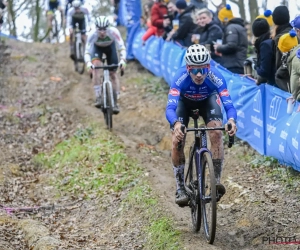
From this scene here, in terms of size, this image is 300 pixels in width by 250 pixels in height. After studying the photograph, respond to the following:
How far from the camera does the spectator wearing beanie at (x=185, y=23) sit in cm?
1309

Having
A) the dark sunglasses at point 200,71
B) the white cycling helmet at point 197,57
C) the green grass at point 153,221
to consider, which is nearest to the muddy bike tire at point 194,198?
the green grass at point 153,221

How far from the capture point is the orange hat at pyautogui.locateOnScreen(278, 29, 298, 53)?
7723 mm

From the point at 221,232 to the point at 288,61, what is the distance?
104 inches

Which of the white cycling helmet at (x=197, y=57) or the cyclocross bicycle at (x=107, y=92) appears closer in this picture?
the white cycling helmet at (x=197, y=57)

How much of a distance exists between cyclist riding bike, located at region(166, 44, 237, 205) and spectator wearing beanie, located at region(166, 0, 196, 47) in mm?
6553

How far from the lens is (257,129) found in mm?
9328

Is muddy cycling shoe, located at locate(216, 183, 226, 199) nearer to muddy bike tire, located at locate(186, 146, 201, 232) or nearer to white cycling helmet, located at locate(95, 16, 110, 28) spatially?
muddy bike tire, located at locate(186, 146, 201, 232)

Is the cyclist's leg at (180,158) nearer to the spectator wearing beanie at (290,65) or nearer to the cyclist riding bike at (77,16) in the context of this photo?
the spectator wearing beanie at (290,65)

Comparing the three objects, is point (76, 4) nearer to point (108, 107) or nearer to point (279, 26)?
point (108, 107)

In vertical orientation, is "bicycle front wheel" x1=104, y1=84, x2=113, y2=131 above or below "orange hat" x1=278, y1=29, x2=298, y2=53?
below

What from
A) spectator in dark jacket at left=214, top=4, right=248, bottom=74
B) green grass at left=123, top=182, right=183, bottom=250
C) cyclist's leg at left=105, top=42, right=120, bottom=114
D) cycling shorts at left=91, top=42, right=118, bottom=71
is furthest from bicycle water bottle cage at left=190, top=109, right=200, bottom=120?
cycling shorts at left=91, top=42, right=118, bottom=71

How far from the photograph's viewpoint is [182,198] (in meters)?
6.71

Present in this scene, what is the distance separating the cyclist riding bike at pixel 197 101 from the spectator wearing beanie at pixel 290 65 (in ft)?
4.13

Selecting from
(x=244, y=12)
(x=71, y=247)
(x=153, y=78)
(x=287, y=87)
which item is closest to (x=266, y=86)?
(x=287, y=87)
